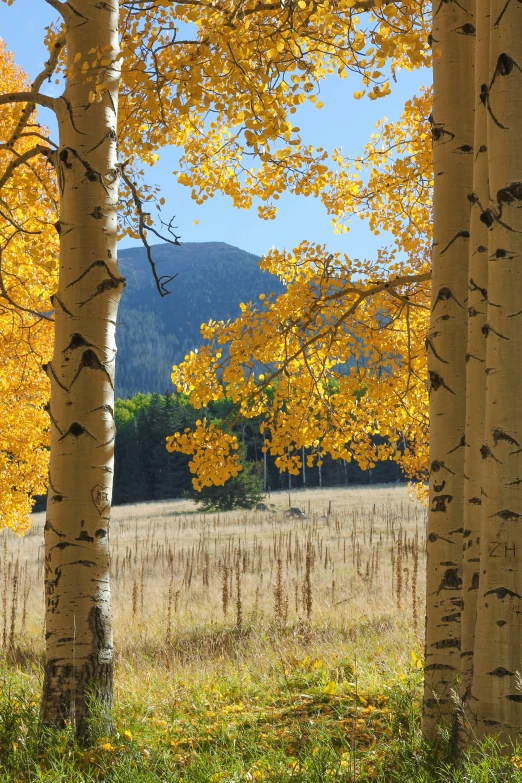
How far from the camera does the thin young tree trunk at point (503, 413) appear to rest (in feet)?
8.52

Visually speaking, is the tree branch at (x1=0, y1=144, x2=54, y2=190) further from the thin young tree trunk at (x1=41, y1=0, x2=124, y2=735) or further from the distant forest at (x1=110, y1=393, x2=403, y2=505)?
the distant forest at (x1=110, y1=393, x2=403, y2=505)

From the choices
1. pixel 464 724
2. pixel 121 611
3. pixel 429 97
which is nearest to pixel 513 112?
pixel 464 724

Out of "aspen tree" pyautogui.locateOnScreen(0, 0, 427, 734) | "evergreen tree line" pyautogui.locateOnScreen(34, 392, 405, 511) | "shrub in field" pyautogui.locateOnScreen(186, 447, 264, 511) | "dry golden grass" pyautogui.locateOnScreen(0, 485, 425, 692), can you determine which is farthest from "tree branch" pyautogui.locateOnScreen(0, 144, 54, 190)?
"evergreen tree line" pyautogui.locateOnScreen(34, 392, 405, 511)

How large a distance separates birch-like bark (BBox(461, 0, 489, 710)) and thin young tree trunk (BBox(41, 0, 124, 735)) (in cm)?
184

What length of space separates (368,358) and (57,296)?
3.34m

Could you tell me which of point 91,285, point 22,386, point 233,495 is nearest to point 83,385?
point 91,285

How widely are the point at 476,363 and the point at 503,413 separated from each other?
0.36 m

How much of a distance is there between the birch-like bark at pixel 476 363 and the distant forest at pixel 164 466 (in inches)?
1785

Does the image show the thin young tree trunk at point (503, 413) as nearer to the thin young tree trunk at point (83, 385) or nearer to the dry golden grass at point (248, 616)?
the thin young tree trunk at point (83, 385)

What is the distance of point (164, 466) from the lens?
52125 mm

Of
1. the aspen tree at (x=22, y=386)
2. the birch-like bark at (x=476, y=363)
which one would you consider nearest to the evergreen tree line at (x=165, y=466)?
the aspen tree at (x=22, y=386)

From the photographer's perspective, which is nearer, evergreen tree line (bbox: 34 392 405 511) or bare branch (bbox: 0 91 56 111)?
bare branch (bbox: 0 91 56 111)

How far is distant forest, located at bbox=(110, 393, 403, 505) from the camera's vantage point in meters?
50.6

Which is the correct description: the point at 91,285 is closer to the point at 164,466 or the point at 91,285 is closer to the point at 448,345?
the point at 448,345
